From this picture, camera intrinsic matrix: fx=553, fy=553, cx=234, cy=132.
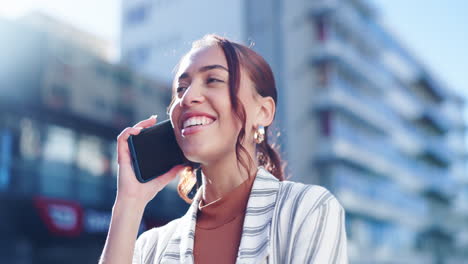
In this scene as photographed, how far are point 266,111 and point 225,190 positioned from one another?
0.30 metres

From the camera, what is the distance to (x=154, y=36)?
→ 31.5 metres

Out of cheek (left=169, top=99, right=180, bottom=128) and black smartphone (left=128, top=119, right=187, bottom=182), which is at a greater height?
cheek (left=169, top=99, right=180, bottom=128)

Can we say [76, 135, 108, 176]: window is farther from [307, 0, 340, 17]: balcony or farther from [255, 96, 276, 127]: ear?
[255, 96, 276, 127]: ear

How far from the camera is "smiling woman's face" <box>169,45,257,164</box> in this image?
1710 millimetres

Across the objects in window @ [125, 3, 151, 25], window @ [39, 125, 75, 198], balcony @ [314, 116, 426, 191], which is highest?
window @ [125, 3, 151, 25]

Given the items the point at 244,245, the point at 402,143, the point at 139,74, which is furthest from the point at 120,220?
the point at 402,143

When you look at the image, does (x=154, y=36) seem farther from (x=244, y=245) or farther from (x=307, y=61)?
(x=244, y=245)

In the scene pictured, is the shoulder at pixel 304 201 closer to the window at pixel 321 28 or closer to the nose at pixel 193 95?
the nose at pixel 193 95

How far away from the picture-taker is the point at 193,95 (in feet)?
5.76

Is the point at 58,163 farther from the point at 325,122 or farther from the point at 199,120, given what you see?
the point at 199,120

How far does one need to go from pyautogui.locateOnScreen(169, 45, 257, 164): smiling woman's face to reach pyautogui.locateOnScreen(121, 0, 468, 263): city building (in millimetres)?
22450

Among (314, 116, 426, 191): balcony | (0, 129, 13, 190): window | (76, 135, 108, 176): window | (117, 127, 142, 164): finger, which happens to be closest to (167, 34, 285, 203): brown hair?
(117, 127, 142, 164): finger

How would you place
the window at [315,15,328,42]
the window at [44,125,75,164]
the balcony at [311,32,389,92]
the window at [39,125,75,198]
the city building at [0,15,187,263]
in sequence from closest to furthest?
the city building at [0,15,187,263], the window at [39,125,75,198], the window at [44,125,75,164], the balcony at [311,32,389,92], the window at [315,15,328,42]

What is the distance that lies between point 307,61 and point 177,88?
2958 cm
